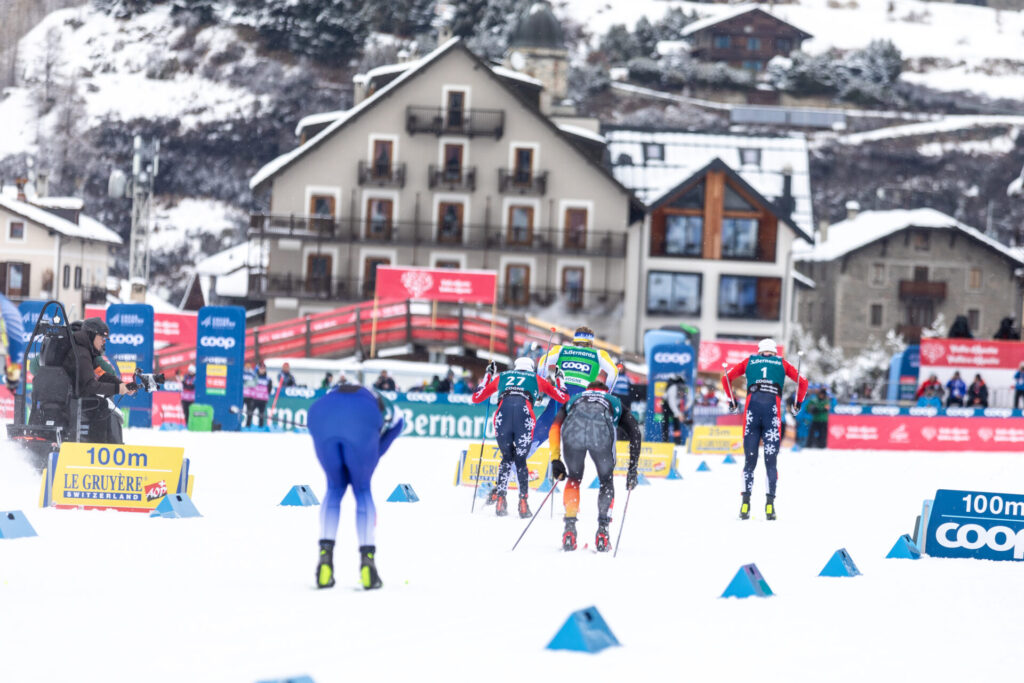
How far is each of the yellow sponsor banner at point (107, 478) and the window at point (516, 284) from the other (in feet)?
135

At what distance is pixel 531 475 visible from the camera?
1722 cm

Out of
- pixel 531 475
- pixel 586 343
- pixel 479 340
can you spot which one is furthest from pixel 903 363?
pixel 586 343

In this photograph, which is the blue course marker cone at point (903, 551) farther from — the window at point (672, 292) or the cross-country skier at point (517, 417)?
the window at point (672, 292)

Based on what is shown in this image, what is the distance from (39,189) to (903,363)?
2984cm

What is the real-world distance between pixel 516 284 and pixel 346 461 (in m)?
45.6

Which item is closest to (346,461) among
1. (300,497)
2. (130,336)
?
(300,497)

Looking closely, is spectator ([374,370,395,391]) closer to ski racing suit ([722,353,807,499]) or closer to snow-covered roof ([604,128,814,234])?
ski racing suit ([722,353,807,499])

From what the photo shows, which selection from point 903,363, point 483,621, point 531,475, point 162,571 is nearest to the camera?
point 483,621

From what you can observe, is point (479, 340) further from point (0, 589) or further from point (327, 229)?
point (0, 589)

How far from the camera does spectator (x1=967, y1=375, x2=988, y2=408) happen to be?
36031mm

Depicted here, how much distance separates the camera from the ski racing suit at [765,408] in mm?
15008

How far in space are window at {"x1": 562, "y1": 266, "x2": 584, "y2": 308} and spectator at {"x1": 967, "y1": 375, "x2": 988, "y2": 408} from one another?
2032 cm

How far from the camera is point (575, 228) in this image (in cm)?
5462

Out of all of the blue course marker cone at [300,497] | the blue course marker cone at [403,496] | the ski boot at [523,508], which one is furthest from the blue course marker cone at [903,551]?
the blue course marker cone at [300,497]
